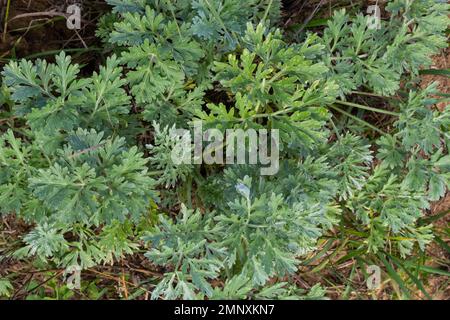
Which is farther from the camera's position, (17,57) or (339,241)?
(339,241)

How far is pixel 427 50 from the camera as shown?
7.97ft

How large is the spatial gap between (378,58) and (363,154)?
18.6 inches

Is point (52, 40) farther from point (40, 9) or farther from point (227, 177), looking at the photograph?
point (227, 177)

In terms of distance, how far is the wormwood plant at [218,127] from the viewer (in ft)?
7.18

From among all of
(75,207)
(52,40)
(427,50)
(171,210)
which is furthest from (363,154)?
(52,40)
